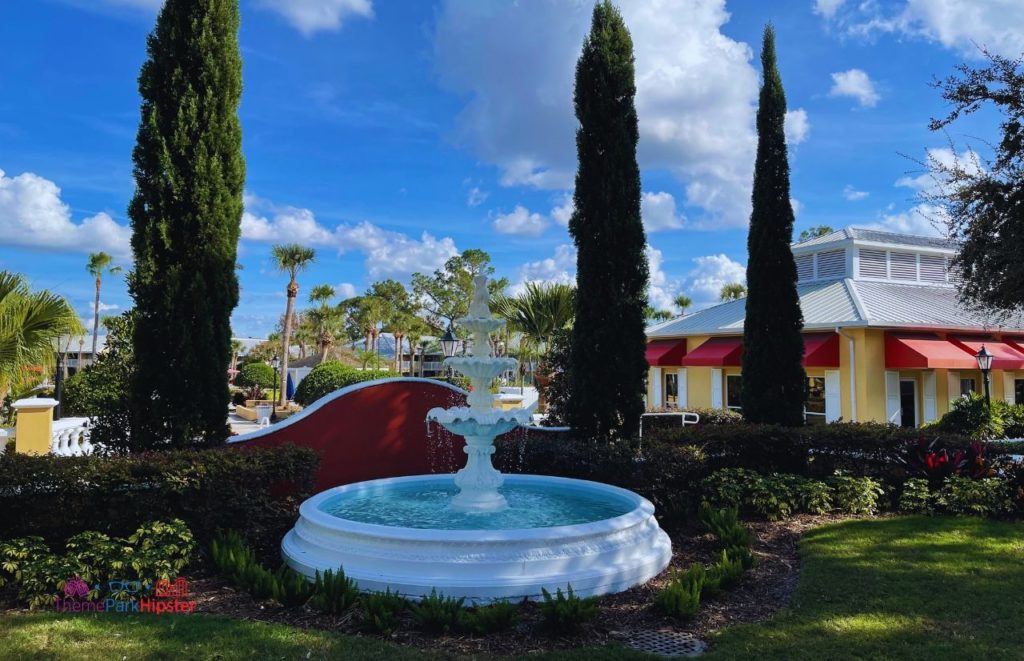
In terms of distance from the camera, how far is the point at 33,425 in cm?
987

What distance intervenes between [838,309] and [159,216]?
57.7 feet

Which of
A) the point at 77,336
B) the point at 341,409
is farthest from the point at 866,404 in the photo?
the point at 77,336

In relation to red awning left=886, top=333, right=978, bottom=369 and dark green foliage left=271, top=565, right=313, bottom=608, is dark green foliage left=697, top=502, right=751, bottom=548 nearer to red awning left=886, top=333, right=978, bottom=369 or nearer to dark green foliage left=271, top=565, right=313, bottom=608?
dark green foliage left=271, top=565, right=313, bottom=608

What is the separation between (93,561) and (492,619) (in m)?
3.76

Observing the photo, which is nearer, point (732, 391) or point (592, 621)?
point (592, 621)

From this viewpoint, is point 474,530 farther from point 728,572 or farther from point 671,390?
point 671,390

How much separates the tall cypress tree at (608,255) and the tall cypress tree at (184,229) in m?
5.66

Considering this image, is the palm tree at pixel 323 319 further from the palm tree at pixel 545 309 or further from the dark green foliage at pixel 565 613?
the dark green foliage at pixel 565 613

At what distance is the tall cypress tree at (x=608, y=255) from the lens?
432 inches

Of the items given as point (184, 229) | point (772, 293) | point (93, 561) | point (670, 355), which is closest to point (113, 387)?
point (184, 229)

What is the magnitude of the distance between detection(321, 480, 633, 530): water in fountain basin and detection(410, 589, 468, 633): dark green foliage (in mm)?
1911

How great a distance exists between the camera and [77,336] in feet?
35.7

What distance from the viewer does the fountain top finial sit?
334 inches

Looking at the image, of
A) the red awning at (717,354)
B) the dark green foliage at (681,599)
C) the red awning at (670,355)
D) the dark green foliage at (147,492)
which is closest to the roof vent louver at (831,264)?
the red awning at (717,354)
